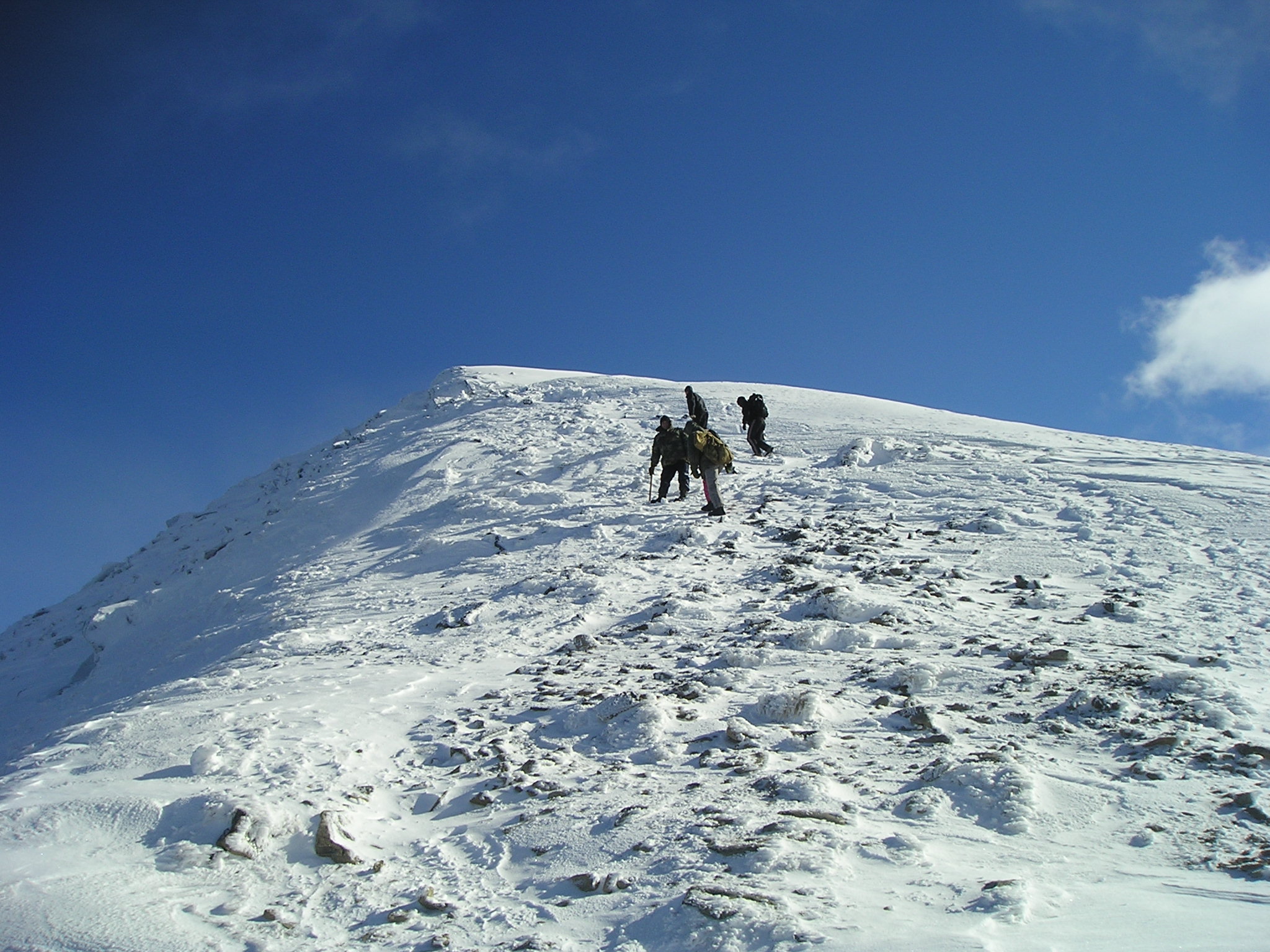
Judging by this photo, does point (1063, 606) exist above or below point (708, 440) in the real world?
below

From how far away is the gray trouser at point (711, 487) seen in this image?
13.0 metres

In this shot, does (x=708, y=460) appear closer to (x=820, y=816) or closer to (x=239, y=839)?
(x=820, y=816)

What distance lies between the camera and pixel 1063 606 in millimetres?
8500

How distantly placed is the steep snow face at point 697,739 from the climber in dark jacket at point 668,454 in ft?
2.46

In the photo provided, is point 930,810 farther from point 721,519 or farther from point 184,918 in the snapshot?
point 721,519

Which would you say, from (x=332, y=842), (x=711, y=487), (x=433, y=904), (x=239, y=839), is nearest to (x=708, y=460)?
(x=711, y=487)

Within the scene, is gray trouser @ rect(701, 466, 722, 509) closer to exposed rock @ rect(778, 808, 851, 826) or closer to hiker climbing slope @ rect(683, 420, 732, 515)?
hiker climbing slope @ rect(683, 420, 732, 515)

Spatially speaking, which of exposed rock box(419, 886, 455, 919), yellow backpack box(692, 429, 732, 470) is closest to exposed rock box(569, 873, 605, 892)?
exposed rock box(419, 886, 455, 919)

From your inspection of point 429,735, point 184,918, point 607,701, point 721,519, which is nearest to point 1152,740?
point 607,701

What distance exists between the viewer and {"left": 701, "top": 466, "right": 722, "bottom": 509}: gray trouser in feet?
42.7

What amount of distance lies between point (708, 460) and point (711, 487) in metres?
0.44

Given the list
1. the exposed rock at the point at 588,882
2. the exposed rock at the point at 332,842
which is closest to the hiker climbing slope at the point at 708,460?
the exposed rock at the point at 332,842

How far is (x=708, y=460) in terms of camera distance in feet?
42.8

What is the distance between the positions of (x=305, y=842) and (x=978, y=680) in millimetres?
5184
